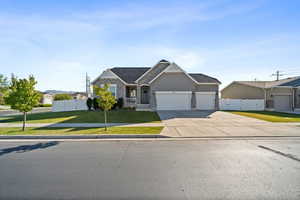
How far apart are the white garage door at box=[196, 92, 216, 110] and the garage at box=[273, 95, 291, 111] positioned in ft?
36.5

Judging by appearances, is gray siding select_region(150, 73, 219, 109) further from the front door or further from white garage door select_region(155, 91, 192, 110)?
the front door

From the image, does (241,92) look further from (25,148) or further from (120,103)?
(25,148)

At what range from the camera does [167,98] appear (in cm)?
2058

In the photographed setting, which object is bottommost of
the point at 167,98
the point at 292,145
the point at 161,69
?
the point at 292,145

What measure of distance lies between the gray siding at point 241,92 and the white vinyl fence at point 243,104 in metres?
1.70

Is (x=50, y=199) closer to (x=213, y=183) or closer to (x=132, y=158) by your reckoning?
(x=132, y=158)

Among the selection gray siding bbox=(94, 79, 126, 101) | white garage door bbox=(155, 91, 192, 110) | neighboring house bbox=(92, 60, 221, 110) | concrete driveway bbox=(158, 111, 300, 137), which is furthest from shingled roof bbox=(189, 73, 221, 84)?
gray siding bbox=(94, 79, 126, 101)

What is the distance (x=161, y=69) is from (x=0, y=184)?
19.9m

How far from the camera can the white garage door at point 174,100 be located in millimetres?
20484

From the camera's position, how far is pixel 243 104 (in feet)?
80.0

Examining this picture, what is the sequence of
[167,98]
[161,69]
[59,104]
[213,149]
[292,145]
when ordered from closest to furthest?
[213,149]
[292,145]
[167,98]
[161,69]
[59,104]

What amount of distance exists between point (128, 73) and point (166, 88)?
22.6 ft

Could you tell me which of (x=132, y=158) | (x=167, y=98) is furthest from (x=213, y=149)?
(x=167, y=98)

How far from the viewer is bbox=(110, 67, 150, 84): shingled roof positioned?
22.6 metres
